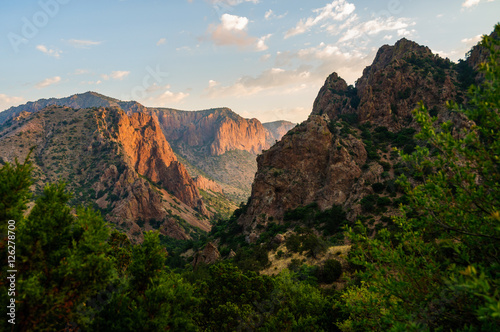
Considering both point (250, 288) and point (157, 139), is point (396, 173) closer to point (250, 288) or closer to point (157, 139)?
point (250, 288)

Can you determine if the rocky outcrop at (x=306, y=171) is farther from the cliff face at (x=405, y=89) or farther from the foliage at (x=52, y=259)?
the foliage at (x=52, y=259)

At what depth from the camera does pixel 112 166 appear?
440 ft

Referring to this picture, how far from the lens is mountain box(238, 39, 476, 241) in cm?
6250

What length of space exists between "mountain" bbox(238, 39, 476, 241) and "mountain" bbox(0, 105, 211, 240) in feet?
209

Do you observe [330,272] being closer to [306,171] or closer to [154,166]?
[306,171]

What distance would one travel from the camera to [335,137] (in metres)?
76.5

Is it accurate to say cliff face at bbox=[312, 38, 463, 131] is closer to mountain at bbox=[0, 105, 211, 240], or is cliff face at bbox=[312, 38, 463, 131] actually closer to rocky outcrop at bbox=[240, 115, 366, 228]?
rocky outcrop at bbox=[240, 115, 366, 228]

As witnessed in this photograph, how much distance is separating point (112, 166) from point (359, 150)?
126140 millimetres

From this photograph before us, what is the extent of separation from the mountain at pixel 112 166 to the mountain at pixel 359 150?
63.7 m

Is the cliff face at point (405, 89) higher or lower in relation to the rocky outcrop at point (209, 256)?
higher

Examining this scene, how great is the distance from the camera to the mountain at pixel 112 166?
121 meters

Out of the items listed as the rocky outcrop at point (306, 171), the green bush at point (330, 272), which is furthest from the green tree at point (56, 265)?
the rocky outcrop at point (306, 171)

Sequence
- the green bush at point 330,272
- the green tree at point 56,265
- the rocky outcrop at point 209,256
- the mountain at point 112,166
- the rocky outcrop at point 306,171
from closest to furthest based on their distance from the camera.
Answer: the green tree at point 56,265
the green bush at point 330,272
the rocky outcrop at point 209,256
the rocky outcrop at point 306,171
the mountain at point 112,166

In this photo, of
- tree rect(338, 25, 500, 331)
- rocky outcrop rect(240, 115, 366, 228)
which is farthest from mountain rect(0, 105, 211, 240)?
tree rect(338, 25, 500, 331)
